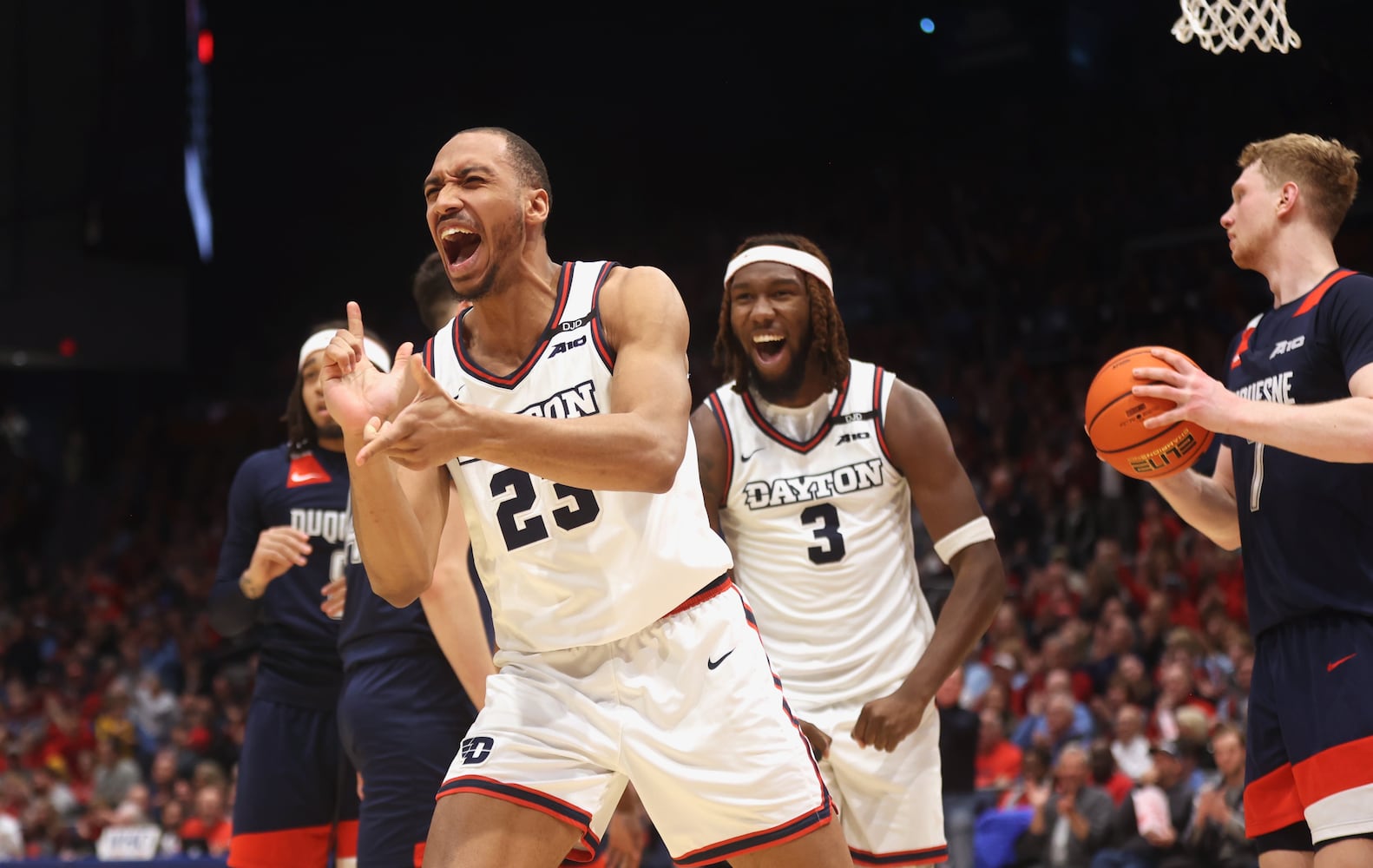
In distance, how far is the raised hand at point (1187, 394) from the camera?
345 cm

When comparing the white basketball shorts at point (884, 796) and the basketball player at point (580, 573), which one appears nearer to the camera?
the basketball player at point (580, 573)

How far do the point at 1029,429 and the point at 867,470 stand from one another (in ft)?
30.6

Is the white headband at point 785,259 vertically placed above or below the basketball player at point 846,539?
above

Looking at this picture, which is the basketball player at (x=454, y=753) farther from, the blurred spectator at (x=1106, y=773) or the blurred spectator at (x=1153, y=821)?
the blurred spectator at (x=1106, y=773)

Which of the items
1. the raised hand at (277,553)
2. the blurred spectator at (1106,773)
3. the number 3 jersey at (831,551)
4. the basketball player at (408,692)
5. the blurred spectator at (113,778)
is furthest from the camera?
the blurred spectator at (113,778)

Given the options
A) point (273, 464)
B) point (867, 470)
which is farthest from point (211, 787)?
point (867, 470)

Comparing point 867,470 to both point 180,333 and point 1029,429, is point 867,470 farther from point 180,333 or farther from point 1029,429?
point 180,333

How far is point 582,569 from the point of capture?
3203 mm

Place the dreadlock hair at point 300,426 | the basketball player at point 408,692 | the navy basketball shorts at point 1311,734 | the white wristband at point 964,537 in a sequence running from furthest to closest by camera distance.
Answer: the dreadlock hair at point 300,426 → the white wristband at point 964,537 → the basketball player at point 408,692 → the navy basketball shorts at point 1311,734

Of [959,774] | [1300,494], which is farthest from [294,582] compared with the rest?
[959,774]

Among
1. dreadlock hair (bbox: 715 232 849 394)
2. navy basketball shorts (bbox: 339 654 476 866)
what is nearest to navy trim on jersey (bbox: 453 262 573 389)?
navy basketball shorts (bbox: 339 654 476 866)

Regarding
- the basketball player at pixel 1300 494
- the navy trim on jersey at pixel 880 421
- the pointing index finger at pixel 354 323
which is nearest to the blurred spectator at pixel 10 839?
the navy trim on jersey at pixel 880 421

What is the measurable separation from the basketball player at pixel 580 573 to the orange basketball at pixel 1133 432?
1.21 m

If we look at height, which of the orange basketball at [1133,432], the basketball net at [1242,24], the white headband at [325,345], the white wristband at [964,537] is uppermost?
the basketball net at [1242,24]
